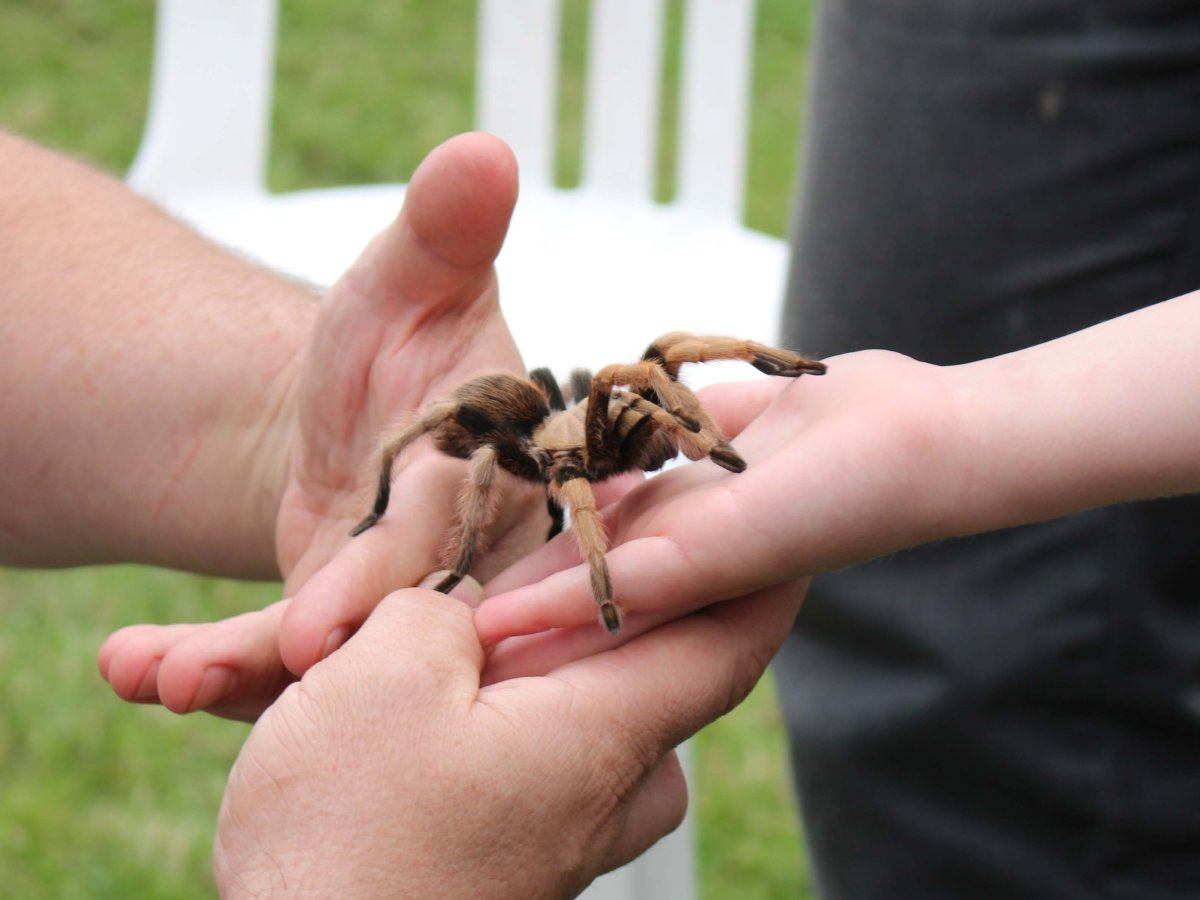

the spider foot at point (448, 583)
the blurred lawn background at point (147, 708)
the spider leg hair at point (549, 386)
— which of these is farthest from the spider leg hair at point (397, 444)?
the blurred lawn background at point (147, 708)

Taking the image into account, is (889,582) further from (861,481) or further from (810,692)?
(861,481)

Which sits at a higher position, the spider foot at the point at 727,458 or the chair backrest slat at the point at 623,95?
the chair backrest slat at the point at 623,95

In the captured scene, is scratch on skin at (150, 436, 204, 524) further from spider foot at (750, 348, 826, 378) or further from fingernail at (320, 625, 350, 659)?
spider foot at (750, 348, 826, 378)

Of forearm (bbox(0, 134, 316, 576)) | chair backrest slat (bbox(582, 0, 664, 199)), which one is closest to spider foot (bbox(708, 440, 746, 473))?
forearm (bbox(0, 134, 316, 576))

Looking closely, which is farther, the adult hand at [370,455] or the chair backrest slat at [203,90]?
the chair backrest slat at [203,90]

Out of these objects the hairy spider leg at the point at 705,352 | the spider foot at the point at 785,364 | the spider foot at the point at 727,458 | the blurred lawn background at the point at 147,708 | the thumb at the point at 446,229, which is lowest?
the blurred lawn background at the point at 147,708

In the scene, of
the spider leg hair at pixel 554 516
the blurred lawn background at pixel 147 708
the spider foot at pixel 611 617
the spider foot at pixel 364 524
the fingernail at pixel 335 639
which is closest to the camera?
the spider foot at pixel 611 617

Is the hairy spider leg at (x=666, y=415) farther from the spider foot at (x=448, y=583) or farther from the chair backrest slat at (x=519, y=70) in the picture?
the chair backrest slat at (x=519, y=70)

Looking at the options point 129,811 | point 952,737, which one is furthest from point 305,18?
point 952,737
